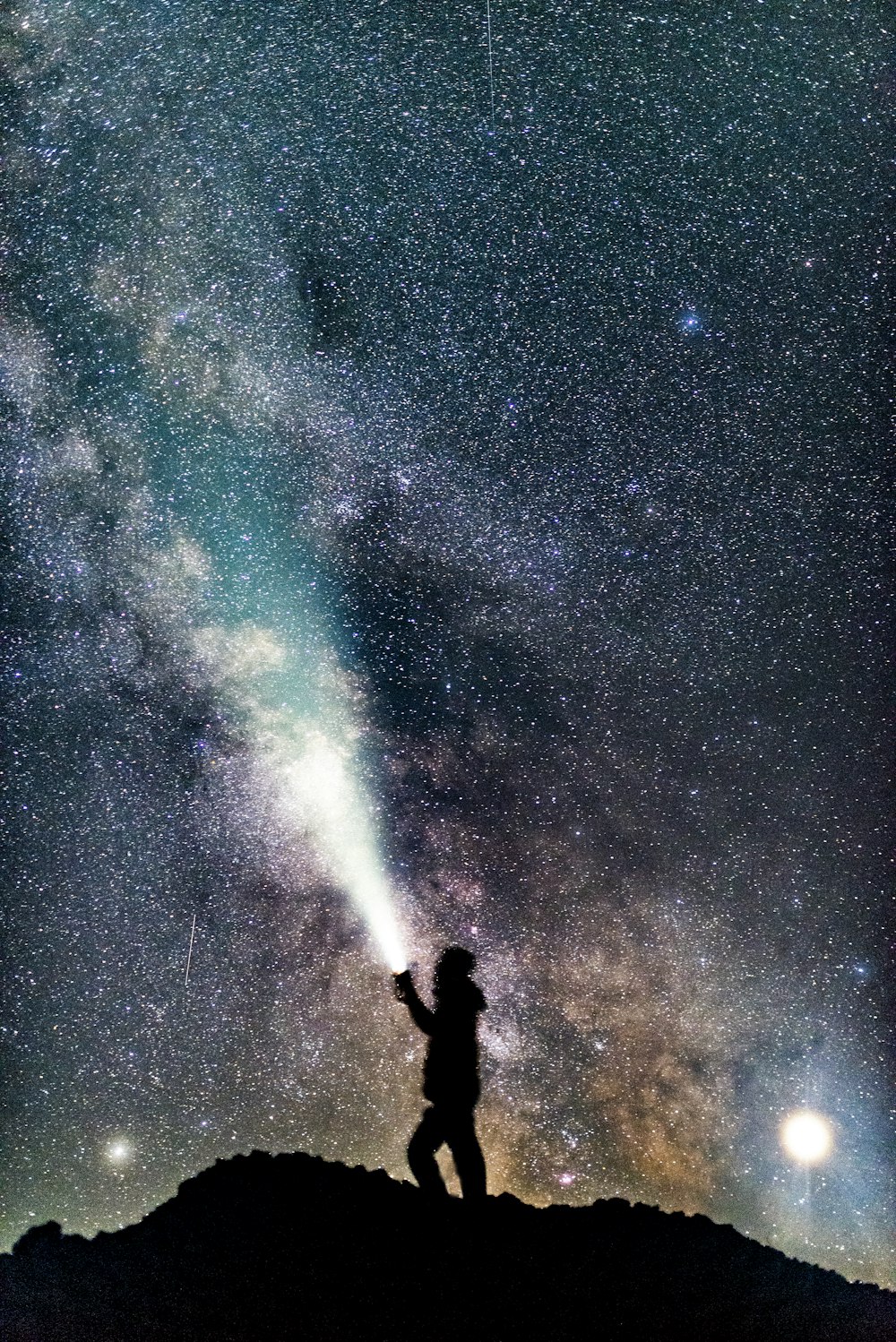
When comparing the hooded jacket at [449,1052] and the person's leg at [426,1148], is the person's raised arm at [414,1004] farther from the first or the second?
the person's leg at [426,1148]

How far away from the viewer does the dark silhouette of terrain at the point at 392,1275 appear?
4.49m

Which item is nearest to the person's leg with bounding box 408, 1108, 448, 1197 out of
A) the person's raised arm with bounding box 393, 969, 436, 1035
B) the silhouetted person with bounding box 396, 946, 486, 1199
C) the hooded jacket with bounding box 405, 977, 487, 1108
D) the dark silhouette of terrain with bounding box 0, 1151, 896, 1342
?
the silhouetted person with bounding box 396, 946, 486, 1199

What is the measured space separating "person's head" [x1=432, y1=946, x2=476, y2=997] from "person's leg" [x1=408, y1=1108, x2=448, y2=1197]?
77cm

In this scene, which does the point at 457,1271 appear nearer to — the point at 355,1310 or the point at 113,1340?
the point at 355,1310

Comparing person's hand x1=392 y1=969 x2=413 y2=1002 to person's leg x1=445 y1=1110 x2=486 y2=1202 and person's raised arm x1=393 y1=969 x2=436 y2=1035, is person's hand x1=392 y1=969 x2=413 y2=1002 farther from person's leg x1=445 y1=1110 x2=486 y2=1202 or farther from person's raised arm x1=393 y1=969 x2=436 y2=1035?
→ person's leg x1=445 y1=1110 x2=486 y2=1202

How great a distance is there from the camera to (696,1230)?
6.12 metres

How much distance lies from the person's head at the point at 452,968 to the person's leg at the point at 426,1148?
769 millimetres

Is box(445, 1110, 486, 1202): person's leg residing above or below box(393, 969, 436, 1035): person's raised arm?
below

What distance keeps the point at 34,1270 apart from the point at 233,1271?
2222mm

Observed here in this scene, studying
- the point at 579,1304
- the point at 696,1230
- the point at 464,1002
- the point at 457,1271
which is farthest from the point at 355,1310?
the point at 696,1230

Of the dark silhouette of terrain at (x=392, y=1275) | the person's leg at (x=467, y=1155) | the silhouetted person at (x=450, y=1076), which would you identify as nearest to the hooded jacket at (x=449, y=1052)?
the silhouetted person at (x=450, y=1076)

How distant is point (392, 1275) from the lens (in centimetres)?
467

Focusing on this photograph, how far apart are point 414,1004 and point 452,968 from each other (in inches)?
13.8

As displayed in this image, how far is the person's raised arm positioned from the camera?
462cm
